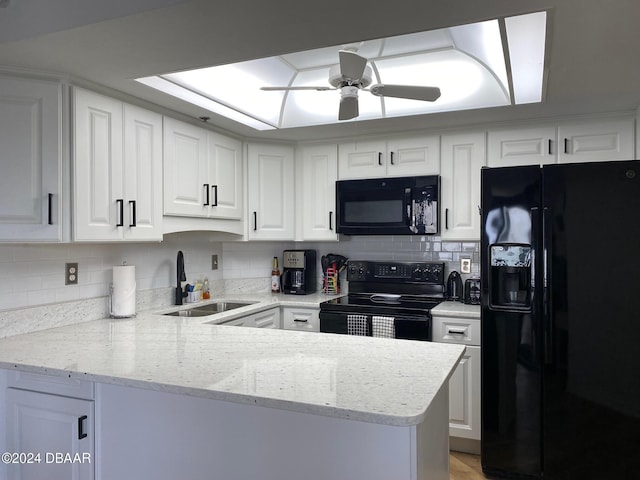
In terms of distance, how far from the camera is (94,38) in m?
1.74

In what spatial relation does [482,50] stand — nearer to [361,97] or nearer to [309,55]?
[361,97]

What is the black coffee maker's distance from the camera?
3355mm

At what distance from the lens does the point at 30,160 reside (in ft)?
6.71

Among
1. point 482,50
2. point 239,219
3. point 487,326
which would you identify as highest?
point 482,50

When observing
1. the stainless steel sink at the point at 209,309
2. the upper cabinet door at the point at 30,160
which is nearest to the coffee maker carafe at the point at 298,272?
the stainless steel sink at the point at 209,309

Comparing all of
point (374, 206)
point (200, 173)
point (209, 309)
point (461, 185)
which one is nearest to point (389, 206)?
point (374, 206)

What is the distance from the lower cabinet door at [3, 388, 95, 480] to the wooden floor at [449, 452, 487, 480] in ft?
6.15

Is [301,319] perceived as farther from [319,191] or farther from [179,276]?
[319,191]

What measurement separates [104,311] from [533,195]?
2447mm

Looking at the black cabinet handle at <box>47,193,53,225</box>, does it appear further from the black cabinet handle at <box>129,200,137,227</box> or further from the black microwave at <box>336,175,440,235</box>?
the black microwave at <box>336,175,440,235</box>

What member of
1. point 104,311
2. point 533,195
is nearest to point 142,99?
point 104,311

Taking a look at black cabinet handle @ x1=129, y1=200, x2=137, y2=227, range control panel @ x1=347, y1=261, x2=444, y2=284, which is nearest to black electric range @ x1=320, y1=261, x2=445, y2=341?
range control panel @ x1=347, y1=261, x2=444, y2=284

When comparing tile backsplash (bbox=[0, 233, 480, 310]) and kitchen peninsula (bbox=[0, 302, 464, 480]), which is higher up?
tile backsplash (bbox=[0, 233, 480, 310])

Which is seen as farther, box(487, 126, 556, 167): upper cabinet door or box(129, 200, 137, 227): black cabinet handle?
box(487, 126, 556, 167): upper cabinet door
